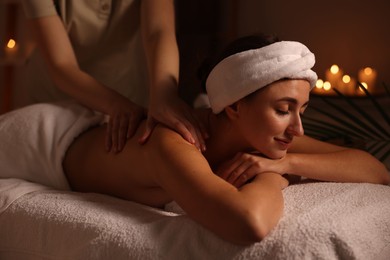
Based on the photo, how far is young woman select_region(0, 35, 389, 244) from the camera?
3.42ft

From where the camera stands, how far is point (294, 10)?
3.64 metres

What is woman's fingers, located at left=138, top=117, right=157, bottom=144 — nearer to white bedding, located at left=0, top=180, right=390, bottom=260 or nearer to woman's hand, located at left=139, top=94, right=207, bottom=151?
woman's hand, located at left=139, top=94, right=207, bottom=151

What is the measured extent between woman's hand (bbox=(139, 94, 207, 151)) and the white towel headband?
11cm

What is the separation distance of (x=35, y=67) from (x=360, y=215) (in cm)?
146

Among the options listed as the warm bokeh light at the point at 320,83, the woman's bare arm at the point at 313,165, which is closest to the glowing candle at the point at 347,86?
the warm bokeh light at the point at 320,83

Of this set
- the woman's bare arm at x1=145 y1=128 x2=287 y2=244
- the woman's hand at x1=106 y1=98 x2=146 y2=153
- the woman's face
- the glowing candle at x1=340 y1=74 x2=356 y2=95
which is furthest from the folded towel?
the glowing candle at x1=340 y1=74 x2=356 y2=95

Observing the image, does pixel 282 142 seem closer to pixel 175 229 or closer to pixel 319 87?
pixel 175 229

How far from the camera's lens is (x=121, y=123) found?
4.84ft

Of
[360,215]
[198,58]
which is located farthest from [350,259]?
[198,58]

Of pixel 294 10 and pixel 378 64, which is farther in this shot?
pixel 294 10

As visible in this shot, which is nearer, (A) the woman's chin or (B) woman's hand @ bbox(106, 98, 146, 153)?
(A) the woman's chin

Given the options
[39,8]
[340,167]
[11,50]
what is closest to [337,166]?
[340,167]

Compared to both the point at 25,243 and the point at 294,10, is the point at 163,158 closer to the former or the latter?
the point at 25,243

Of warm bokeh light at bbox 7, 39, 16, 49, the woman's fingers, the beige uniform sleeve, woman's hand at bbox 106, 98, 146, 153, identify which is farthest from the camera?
warm bokeh light at bbox 7, 39, 16, 49
